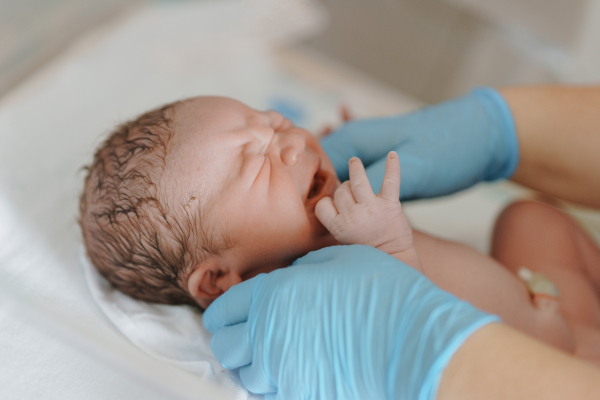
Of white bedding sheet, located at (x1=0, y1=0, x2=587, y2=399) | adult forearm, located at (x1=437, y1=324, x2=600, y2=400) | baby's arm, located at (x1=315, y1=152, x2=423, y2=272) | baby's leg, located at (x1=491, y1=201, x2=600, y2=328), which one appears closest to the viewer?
adult forearm, located at (x1=437, y1=324, x2=600, y2=400)

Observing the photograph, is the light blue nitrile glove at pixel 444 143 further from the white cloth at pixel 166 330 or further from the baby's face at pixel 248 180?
the white cloth at pixel 166 330

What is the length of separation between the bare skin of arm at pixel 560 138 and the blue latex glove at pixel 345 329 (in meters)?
0.62

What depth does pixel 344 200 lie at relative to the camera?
0.80 meters

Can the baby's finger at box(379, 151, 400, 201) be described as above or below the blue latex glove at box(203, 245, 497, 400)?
above

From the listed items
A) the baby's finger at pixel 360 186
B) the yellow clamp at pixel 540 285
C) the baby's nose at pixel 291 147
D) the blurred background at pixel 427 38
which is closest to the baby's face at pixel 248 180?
the baby's nose at pixel 291 147

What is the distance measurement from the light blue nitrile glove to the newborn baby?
0.18 metres

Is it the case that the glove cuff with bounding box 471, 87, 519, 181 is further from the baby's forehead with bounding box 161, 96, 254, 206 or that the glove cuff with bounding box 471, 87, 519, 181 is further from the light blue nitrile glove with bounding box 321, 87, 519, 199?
the baby's forehead with bounding box 161, 96, 254, 206

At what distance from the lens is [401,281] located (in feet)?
2.19

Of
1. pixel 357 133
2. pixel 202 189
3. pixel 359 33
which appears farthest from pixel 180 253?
pixel 359 33

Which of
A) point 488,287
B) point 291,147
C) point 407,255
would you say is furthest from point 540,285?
point 291,147

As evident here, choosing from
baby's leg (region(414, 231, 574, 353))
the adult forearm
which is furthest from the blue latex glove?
baby's leg (region(414, 231, 574, 353))

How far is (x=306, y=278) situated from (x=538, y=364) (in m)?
0.33

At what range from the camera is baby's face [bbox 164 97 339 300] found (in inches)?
32.8

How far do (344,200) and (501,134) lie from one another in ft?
1.80
